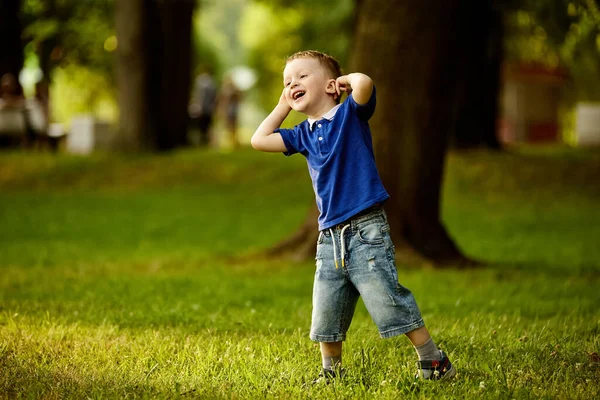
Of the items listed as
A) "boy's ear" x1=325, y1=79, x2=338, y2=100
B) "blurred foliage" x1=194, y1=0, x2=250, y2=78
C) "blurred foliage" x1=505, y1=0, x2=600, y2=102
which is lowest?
"boy's ear" x1=325, y1=79, x2=338, y2=100

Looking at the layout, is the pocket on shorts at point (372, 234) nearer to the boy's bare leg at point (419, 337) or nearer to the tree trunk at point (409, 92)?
the boy's bare leg at point (419, 337)

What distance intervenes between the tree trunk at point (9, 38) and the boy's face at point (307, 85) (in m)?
22.1

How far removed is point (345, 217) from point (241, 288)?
12.7 feet

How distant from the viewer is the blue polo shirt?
4.37 metres

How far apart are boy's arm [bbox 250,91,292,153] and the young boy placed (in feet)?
0.05

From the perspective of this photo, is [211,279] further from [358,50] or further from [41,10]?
[41,10]

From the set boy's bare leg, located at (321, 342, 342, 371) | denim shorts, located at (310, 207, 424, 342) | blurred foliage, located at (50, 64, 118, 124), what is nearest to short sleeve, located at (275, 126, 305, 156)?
denim shorts, located at (310, 207, 424, 342)

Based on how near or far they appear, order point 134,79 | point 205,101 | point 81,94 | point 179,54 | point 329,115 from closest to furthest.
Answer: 1. point 329,115
2. point 134,79
3. point 179,54
4. point 205,101
5. point 81,94

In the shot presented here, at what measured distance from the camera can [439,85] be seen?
9203 millimetres

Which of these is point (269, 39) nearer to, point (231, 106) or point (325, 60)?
point (231, 106)

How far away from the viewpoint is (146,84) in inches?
785

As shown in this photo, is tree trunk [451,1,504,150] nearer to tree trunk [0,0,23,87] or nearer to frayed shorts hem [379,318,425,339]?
tree trunk [0,0,23,87]

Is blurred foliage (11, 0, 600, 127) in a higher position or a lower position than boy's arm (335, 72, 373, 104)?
higher

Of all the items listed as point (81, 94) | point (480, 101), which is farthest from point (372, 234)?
point (81, 94)
